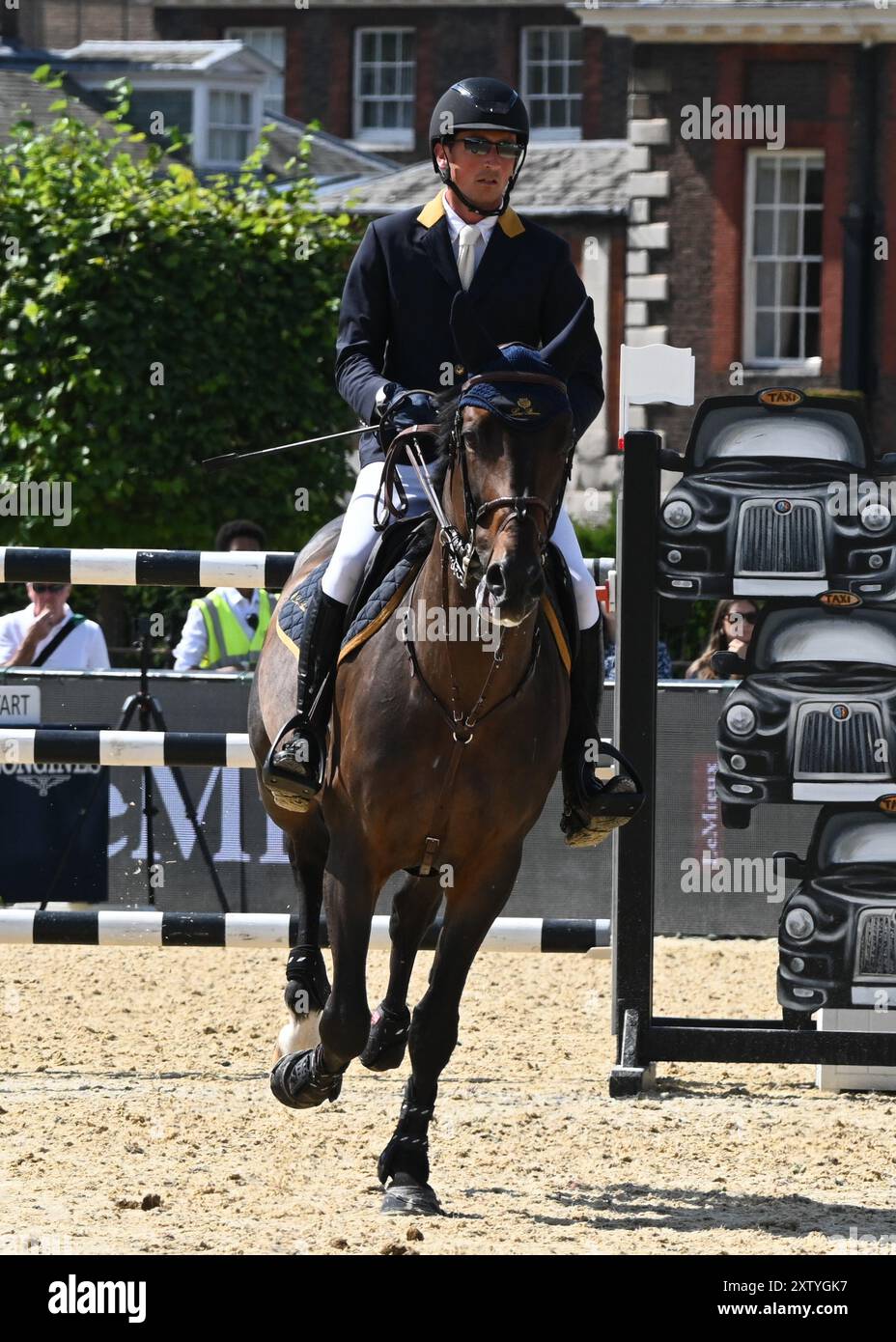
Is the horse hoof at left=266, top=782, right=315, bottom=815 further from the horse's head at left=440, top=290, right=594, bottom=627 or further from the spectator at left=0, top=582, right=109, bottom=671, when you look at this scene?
the spectator at left=0, top=582, right=109, bottom=671

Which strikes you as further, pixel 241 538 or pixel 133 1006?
→ pixel 241 538

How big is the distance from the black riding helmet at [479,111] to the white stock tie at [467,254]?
0.72 ft

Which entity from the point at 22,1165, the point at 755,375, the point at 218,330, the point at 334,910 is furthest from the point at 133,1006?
the point at 755,375

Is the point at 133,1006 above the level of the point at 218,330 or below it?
below

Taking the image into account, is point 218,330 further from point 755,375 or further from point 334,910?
point 334,910

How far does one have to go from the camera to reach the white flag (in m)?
7.87

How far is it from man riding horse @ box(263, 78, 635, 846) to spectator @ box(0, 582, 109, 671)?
5.79 metres

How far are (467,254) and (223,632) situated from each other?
5.99m

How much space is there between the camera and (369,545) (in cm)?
643

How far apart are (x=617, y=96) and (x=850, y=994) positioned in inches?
1455

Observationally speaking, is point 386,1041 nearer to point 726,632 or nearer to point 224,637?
point 726,632

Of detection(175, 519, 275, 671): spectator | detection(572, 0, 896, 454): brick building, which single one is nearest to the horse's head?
detection(175, 519, 275, 671): spectator

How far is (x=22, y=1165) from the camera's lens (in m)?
6.66
